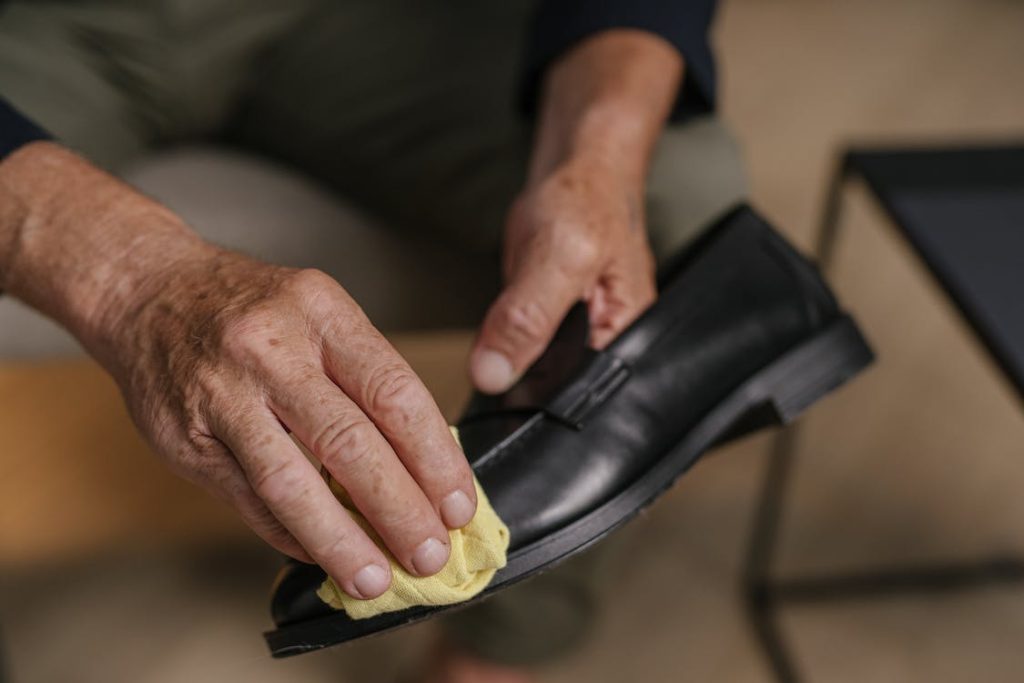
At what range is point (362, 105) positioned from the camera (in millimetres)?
911

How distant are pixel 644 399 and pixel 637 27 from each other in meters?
0.30

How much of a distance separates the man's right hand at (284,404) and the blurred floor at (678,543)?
28 cm

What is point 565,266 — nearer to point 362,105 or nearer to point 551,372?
point 551,372

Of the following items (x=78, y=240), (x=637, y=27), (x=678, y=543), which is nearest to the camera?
(x=78, y=240)

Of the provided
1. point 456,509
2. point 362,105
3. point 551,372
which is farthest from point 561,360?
point 362,105

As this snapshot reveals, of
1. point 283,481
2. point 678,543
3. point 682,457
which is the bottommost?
point 678,543

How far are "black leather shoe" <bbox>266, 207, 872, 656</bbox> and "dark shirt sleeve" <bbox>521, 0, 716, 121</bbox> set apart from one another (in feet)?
0.46

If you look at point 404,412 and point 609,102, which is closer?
point 404,412

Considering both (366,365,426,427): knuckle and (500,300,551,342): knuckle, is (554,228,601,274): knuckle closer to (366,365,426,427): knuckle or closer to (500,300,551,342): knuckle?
(500,300,551,342): knuckle

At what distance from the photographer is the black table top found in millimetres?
728

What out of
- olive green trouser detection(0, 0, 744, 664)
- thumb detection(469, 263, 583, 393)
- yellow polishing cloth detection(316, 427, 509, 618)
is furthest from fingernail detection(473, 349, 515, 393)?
olive green trouser detection(0, 0, 744, 664)

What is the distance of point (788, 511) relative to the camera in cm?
122

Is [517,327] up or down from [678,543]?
up

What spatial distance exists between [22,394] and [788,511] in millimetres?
821
